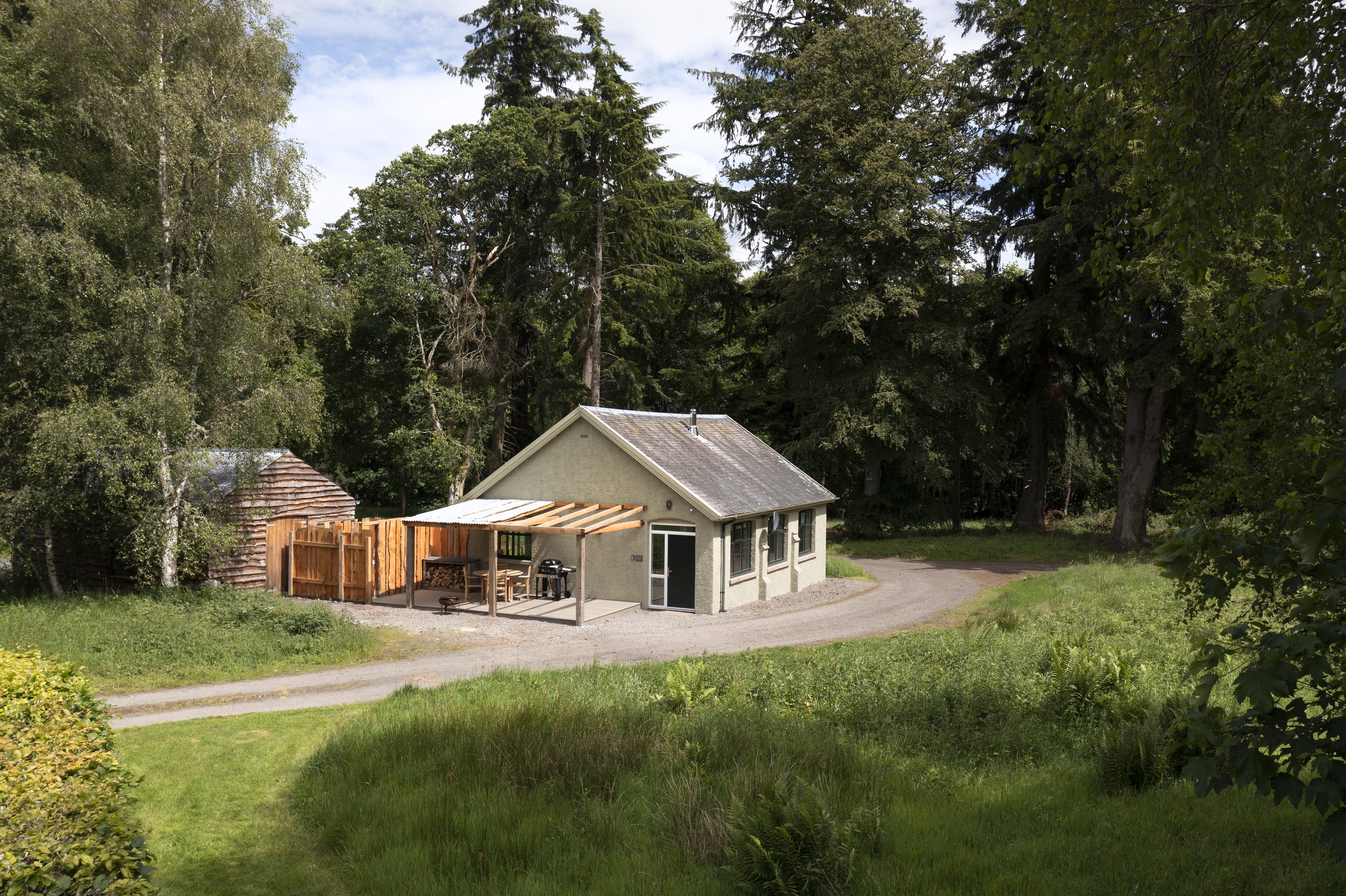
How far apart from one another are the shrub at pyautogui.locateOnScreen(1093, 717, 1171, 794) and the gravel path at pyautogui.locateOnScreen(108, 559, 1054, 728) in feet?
28.6

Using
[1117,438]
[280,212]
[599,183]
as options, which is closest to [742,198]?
[599,183]

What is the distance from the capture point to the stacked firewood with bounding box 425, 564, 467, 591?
910 inches

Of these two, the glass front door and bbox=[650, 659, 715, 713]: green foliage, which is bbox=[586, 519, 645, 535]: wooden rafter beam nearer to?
the glass front door

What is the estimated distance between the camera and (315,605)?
18.0 meters

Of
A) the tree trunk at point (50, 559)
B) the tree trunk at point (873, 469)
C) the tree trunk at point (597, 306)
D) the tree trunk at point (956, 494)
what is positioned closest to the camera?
the tree trunk at point (50, 559)

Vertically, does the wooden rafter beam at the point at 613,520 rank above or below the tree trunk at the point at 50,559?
above

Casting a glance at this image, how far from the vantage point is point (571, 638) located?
17781 millimetres

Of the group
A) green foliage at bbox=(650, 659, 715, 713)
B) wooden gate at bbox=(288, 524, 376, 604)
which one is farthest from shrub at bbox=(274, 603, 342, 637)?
green foliage at bbox=(650, 659, 715, 713)

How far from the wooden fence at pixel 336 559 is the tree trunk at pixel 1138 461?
81.3ft

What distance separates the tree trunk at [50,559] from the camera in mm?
18797

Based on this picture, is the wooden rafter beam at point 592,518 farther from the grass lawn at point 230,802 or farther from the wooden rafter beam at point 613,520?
the grass lawn at point 230,802

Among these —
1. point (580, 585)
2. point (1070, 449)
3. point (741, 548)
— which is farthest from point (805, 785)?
point (1070, 449)

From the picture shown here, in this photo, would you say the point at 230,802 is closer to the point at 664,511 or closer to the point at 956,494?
the point at 664,511

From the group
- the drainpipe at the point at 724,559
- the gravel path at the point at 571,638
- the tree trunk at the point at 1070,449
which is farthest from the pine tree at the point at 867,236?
the drainpipe at the point at 724,559
